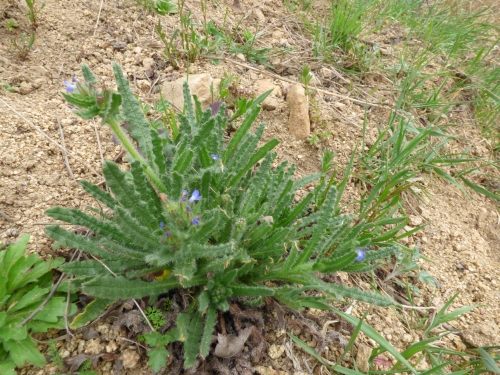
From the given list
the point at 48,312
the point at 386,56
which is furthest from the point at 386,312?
the point at 386,56

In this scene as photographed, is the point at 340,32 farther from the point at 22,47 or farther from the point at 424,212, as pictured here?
the point at 22,47

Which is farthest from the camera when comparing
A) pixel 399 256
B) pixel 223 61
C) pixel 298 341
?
pixel 223 61

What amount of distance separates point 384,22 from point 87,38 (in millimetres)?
3197

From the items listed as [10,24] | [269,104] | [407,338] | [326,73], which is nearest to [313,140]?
[269,104]

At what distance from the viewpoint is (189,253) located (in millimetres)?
1636

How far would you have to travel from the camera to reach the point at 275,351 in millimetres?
1944

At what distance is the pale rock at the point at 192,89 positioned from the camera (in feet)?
9.41

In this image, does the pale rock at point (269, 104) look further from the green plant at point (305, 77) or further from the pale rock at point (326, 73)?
the pale rock at point (326, 73)

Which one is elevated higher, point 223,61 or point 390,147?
point 223,61

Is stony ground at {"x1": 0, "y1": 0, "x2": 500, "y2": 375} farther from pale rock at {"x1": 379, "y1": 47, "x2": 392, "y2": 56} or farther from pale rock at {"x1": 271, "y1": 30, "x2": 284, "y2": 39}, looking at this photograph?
pale rock at {"x1": 379, "y1": 47, "x2": 392, "y2": 56}

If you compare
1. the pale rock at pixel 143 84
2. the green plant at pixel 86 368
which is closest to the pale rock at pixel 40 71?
the pale rock at pixel 143 84

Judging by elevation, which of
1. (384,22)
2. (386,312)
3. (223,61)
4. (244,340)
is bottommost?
(386,312)

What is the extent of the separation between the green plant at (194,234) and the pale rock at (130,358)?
0.10 meters

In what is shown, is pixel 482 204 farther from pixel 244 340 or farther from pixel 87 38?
pixel 87 38
